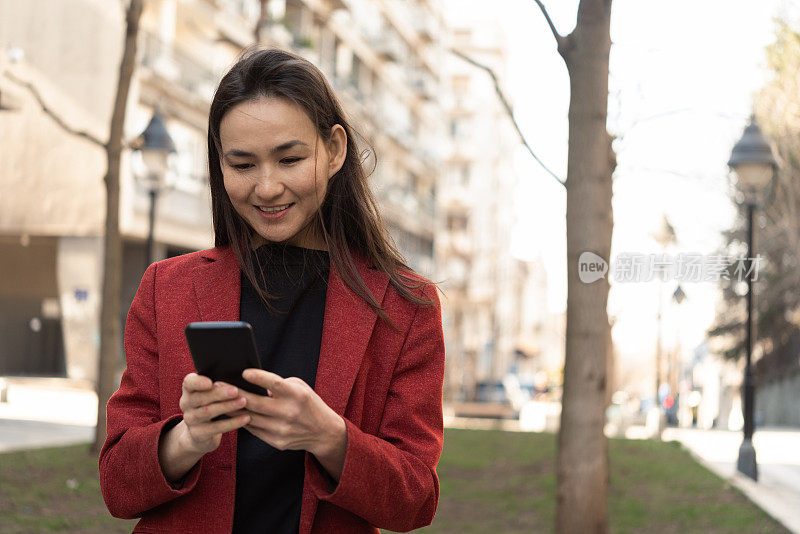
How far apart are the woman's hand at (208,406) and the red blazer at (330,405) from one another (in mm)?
173

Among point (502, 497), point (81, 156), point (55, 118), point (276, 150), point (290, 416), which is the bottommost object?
point (502, 497)

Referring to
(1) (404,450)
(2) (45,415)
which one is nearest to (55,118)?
(2) (45,415)

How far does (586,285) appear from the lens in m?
6.36

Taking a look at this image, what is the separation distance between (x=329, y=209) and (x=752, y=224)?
1131 centimetres

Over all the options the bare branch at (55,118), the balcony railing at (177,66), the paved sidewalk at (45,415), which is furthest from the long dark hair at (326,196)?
the balcony railing at (177,66)

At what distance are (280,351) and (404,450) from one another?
331mm

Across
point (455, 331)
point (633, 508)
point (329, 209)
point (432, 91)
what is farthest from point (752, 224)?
point (432, 91)

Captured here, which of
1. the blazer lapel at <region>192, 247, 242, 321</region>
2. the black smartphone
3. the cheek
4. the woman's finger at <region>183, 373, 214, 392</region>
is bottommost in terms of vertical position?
the woman's finger at <region>183, 373, 214, 392</region>

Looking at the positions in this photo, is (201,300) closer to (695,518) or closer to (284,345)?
(284,345)

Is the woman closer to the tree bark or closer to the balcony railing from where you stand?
the tree bark

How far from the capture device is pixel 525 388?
213ft

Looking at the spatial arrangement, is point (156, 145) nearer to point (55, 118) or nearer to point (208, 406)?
point (55, 118)

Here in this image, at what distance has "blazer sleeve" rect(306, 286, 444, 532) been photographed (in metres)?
1.82

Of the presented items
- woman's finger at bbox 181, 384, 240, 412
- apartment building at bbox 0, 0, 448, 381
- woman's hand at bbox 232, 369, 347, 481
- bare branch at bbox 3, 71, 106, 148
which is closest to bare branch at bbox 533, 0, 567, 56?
woman's hand at bbox 232, 369, 347, 481
